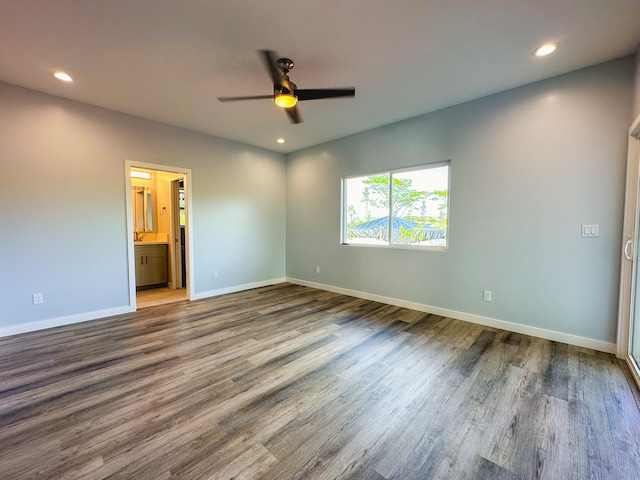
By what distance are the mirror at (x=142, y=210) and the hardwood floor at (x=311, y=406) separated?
2919 mm

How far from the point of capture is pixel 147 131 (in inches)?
154

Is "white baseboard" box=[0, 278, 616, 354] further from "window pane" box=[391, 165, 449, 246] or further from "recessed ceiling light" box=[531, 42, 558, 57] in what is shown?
"recessed ceiling light" box=[531, 42, 558, 57]

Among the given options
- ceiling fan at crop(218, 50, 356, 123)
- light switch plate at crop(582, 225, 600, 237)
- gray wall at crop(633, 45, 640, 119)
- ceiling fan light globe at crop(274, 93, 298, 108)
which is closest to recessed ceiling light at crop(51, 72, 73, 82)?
ceiling fan at crop(218, 50, 356, 123)

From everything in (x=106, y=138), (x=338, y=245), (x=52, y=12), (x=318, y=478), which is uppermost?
(x=52, y=12)

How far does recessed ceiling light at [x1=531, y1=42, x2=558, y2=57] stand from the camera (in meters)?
2.27

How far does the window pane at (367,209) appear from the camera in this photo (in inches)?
171

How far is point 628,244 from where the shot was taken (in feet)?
7.97

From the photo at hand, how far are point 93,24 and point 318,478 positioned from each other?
337cm

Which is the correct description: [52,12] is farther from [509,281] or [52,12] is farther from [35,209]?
[509,281]

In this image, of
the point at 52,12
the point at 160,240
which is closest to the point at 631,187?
the point at 52,12

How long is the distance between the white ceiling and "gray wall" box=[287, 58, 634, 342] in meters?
0.32

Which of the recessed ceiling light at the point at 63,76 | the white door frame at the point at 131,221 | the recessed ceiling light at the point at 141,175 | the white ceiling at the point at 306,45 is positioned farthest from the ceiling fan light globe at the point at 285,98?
the recessed ceiling light at the point at 141,175

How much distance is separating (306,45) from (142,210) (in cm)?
499

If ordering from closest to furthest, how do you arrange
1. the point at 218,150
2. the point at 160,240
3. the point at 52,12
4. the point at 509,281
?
the point at 52,12, the point at 509,281, the point at 218,150, the point at 160,240
